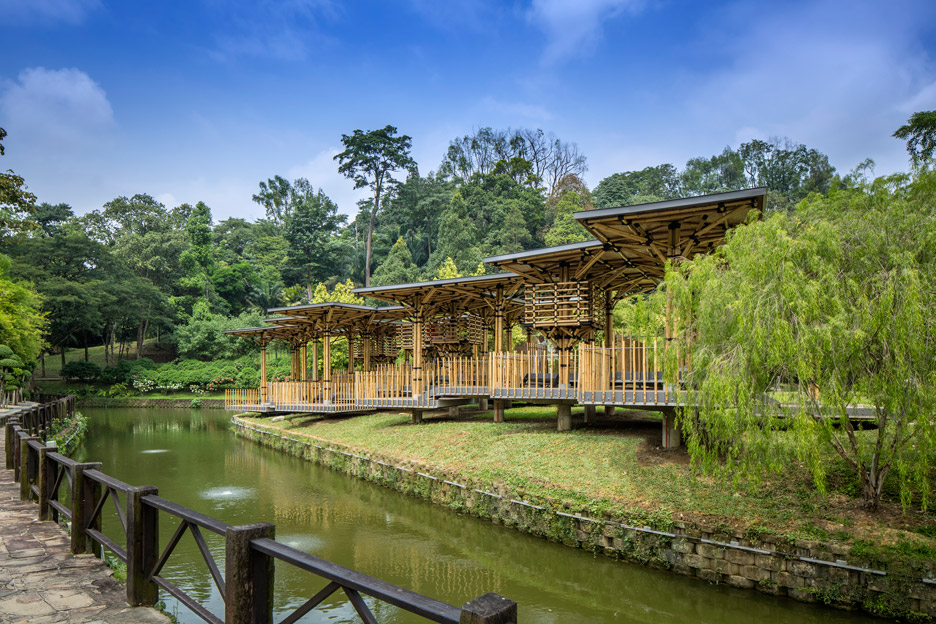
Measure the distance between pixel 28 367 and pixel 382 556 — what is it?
82.1 feet

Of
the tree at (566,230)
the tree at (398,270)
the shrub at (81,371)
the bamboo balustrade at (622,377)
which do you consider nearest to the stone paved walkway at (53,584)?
the bamboo balustrade at (622,377)

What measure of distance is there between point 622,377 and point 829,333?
4.77 m

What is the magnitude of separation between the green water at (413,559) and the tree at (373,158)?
39040 millimetres

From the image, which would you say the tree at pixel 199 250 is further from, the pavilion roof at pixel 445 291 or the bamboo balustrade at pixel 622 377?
the bamboo balustrade at pixel 622 377

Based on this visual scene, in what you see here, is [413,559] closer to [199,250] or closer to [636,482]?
[636,482]

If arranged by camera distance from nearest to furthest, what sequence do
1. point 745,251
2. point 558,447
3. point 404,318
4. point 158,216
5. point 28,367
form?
point 745,251
point 558,447
point 404,318
point 28,367
point 158,216

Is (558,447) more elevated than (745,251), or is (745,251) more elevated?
(745,251)

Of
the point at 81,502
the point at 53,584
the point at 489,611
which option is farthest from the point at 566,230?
the point at 489,611

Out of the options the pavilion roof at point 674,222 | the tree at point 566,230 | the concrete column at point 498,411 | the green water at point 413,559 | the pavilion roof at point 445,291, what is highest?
the tree at point 566,230

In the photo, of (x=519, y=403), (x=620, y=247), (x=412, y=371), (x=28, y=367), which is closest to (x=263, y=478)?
(x=412, y=371)

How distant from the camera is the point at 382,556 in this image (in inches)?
352

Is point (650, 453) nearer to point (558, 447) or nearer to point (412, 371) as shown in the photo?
point (558, 447)

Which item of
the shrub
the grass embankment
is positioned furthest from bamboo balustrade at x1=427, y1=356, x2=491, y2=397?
the shrub

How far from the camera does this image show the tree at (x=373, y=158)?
5250 centimetres
